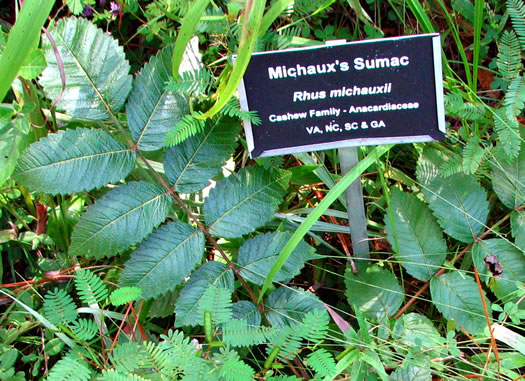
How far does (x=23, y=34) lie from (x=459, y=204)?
1.36m

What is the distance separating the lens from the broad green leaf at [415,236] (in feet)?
5.60

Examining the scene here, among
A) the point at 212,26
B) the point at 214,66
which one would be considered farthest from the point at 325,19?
the point at 212,26

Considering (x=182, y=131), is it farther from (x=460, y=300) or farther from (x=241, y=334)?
(x=460, y=300)

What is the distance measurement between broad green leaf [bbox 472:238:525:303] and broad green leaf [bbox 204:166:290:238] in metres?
0.67

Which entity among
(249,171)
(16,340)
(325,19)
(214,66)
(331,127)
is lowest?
(16,340)

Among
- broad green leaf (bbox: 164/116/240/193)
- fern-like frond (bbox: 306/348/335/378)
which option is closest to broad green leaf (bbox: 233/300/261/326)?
fern-like frond (bbox: 306/348/335/378)

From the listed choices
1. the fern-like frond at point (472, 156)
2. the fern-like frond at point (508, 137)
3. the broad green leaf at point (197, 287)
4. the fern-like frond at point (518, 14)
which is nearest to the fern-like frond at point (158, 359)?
the broad green leaf at point (197, 287)

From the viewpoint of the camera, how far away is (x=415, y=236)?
1.72m

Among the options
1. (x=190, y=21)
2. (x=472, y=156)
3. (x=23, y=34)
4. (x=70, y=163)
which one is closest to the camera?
(x=23, y=34)

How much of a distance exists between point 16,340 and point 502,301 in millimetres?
1654

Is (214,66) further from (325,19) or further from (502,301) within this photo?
(502,301)

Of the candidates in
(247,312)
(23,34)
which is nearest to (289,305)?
(247,312)

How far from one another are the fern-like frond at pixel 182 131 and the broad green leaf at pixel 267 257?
1.30 ft

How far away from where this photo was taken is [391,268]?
6.24 ft
